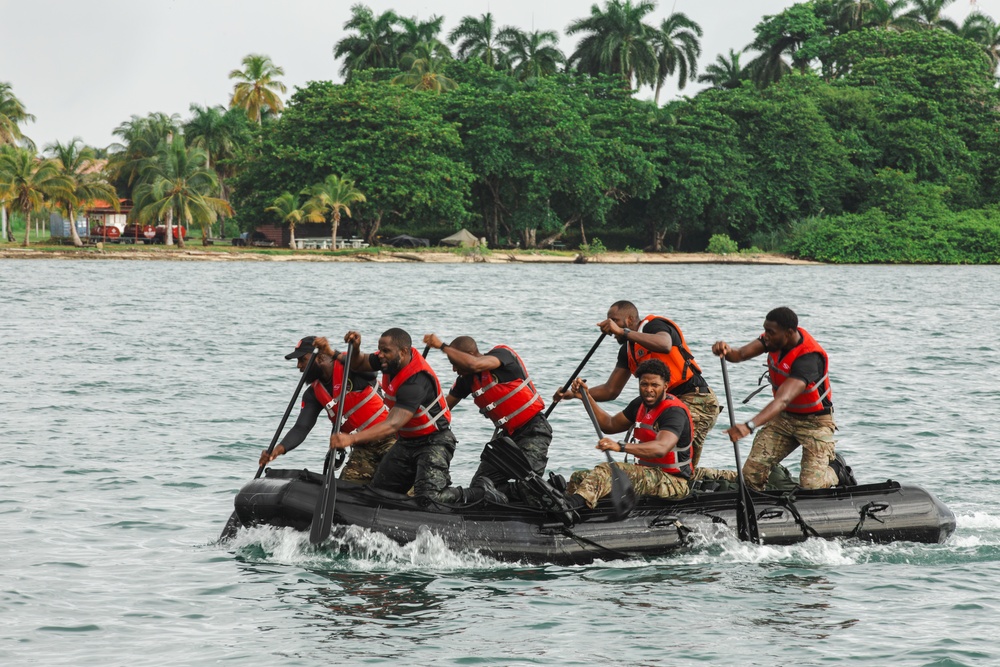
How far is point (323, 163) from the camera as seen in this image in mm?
63875

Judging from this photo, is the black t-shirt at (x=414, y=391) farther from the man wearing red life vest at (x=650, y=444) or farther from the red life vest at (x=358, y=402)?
the man wearing red life vest at (x=650, y=444)

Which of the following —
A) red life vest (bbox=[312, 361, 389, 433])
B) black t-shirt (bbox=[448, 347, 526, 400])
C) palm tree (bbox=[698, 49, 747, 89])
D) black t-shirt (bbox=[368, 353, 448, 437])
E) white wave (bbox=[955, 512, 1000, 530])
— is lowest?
white wave (bbox=[955, 512, 1000, 530])

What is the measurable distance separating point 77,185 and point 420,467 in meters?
58.6

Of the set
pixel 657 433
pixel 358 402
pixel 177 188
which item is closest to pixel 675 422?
pixel 657 433

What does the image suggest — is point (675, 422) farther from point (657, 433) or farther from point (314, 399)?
point (314, 399)

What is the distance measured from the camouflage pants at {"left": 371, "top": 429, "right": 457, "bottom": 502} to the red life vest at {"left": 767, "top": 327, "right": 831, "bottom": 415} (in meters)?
2.82

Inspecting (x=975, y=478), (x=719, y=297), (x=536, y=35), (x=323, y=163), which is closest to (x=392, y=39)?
(x=536, y=35)

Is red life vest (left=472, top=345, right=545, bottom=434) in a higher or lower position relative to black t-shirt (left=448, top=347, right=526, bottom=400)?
lower

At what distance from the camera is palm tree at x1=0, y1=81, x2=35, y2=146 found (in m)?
71.5

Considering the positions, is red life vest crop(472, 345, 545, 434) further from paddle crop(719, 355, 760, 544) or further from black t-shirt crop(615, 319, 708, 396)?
paddle crop(719, 355, 760, 544)

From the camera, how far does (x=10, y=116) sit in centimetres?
7444

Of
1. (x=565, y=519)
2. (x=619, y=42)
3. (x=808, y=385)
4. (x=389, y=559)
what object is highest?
(x=619, y=42)

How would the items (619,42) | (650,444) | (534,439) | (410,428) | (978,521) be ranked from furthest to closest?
(619,42) < (978,521) < (534,439) < (410,428) < (650,444)

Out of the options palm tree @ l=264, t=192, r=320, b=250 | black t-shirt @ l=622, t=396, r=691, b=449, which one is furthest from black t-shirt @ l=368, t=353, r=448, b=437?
palm tree @ l=264, t=192, r=320, b=250
